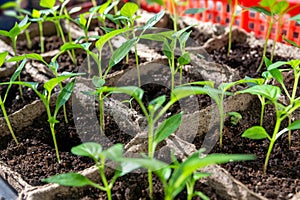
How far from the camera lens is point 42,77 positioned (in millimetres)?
1312

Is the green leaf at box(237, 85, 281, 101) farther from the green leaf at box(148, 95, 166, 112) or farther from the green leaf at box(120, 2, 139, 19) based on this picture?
the green leaf at box(120, 2, 139, 19)

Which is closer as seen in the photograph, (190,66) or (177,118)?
(177,118)

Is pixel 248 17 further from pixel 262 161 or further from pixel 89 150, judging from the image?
pixel 89 150

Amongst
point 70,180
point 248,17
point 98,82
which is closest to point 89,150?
point 70,180

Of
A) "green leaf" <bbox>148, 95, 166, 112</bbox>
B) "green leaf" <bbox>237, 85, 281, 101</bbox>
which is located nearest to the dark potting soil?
"green leaf" <bbox>237, 85, 281, 101</bbox>

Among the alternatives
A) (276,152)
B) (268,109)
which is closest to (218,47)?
(268,109)

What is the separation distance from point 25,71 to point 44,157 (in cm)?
46

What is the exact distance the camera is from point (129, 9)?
1.08m

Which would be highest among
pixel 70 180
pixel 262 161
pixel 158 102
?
pixel 158 102

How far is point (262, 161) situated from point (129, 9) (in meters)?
0.46

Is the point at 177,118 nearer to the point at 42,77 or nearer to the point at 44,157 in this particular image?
the point at 44,157

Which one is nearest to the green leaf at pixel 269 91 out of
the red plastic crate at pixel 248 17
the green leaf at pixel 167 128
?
the green leaf at pixel 167 128

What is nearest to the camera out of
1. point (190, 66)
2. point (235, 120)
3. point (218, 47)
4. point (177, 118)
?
point (177, 118)

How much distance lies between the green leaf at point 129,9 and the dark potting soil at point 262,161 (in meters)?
0.34
